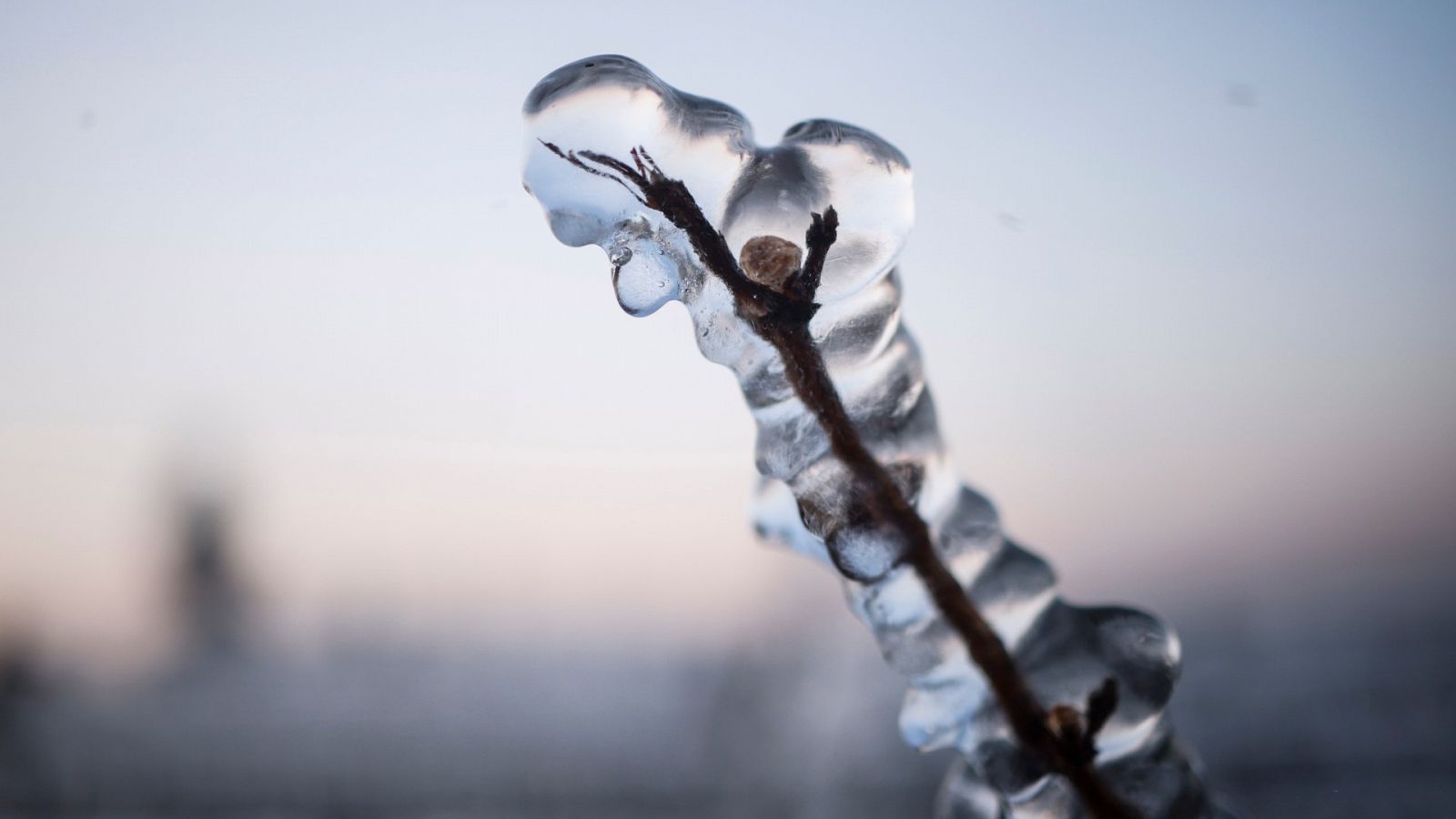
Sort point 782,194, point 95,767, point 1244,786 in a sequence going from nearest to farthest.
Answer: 1. point 782,194
2. point 1244,786
3. point 95,767

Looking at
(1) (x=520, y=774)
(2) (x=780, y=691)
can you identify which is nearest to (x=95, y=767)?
(1) (x=520, y=774)

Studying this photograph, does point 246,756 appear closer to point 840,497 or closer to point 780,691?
point 780,691
